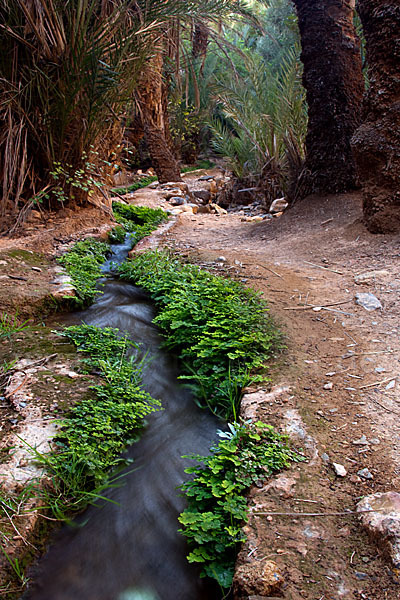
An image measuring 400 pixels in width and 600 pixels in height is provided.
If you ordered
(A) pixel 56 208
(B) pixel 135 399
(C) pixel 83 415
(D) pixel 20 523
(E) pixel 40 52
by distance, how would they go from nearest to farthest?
(D) pixel 20 523 < (C) pixel 83 415 < (B) pixel 135 399 < (E) pixel 40 52 < (A) pixel 56 208

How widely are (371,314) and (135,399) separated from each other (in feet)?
5.54

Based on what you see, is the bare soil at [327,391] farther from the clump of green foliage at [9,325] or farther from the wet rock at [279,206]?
the wet rock at [279,206]

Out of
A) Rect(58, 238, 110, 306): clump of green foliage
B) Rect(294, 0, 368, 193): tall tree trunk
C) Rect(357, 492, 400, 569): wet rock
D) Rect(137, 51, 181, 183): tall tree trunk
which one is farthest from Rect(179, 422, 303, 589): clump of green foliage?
Rect(137, 51, 181, 183): tall tree trunk

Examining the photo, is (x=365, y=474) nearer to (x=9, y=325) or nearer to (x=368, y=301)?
(x=368, y=301)

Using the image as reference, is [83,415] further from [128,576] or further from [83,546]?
[128,576]

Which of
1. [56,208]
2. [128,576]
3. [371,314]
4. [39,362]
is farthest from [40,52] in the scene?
[128,576]

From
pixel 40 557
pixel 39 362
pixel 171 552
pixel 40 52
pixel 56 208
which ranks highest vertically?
pixel 40 52

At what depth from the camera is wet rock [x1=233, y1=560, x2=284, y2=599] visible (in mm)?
1313

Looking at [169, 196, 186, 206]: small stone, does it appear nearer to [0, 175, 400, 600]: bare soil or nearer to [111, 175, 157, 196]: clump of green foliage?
[111, 175, 157, 196]: clump of green foliage

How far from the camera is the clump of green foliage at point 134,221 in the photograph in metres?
5.51

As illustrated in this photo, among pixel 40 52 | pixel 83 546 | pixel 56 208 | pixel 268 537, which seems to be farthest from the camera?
pixel 56 208

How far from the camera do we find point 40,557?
1647 millimetres

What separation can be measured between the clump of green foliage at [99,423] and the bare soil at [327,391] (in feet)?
2.40

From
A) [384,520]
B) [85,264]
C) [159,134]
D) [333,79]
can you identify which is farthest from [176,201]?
[384,520]
